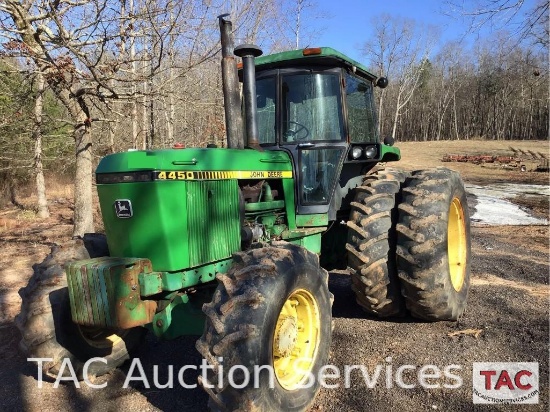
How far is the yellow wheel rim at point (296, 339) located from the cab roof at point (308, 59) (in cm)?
216

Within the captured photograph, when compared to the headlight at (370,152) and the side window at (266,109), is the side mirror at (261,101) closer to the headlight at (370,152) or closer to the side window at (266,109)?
the side window at (266,109)

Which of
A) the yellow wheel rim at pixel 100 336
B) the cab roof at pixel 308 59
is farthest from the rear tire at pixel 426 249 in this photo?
the yellow wheel rim at pixel 100 336

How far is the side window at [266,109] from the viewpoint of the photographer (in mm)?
4445

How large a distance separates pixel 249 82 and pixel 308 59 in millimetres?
744

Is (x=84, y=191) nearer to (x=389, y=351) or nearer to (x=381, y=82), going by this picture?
(x=381, y=82)

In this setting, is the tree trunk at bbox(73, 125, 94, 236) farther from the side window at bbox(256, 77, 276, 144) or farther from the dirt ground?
the side window at bbox(256, 77, 276, 144)

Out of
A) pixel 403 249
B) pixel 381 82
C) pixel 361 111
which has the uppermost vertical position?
pixel 381 82

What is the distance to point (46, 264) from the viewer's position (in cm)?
343

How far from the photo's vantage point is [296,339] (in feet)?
10.2

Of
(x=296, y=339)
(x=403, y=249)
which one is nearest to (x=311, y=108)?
(x=403, y=249)

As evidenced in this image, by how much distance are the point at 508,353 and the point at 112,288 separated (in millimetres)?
2935

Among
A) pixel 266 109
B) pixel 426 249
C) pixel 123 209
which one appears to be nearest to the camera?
pixel 123 209

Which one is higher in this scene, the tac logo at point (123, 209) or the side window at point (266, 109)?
the side window at point (266, 109)

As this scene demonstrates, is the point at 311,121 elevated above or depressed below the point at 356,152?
above
